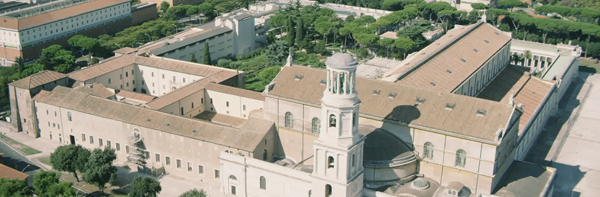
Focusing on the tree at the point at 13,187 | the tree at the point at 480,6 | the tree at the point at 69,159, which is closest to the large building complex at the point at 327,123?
the tree at the point at 69,159

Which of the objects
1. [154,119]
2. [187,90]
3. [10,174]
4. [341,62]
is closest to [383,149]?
[341,62]

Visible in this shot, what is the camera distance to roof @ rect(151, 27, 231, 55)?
347ft

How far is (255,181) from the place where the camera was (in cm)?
6850

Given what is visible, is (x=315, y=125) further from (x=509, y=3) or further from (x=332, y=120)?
(x=509, y=3)

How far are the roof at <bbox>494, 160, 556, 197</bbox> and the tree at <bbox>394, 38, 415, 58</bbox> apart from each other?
56342mm

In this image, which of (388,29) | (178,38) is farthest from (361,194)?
(388,29)

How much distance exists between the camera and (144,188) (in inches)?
2630

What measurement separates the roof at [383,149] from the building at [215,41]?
166ft

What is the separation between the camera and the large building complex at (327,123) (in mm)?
61812

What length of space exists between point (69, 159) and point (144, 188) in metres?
12.3

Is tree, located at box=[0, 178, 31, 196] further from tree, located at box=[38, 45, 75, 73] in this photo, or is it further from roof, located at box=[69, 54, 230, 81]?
tree, located at box=[38, 45, 75, 73]

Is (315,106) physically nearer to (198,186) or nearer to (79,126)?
(198,186)

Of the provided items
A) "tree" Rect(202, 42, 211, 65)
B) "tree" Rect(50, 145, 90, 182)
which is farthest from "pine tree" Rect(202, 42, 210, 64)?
"tree" Rect(50, 145, 90, 182)

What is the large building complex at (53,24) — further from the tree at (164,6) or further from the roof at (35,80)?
the roof at (35,80)
